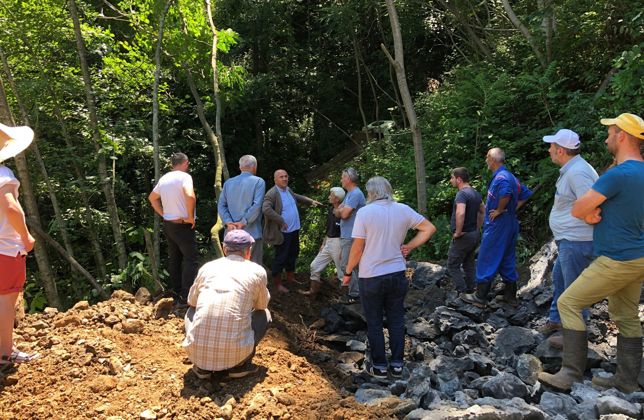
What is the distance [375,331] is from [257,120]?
47.1ft

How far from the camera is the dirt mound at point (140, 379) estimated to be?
3730 millimetres

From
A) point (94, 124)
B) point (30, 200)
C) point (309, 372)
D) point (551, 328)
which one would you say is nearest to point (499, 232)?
point (551, 328)

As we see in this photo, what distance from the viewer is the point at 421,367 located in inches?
181

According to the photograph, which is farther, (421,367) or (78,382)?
(421,367)

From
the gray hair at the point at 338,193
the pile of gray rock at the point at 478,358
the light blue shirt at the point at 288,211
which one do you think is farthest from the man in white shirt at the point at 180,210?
the gray hair at the point at 338,193

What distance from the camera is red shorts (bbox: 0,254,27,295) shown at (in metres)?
3.97

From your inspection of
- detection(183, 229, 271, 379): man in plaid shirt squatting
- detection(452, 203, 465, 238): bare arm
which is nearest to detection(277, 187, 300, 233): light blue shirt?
detection(452, 203, 465, 238): bare arm

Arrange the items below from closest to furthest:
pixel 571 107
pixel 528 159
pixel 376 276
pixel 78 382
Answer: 1. pixel 78 382
2. pixel 376 276
3. pixel 571 107
4. pixel 528 159

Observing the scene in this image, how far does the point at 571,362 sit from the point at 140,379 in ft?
11.7

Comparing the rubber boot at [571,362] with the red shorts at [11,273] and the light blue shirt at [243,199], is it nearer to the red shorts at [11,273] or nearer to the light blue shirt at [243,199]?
the light blue shirt at [243,199]

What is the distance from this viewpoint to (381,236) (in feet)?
15.1

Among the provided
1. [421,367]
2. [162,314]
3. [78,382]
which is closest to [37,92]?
[162,314]

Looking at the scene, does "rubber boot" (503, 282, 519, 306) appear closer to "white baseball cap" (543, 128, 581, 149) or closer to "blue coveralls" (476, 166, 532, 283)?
"blue coveralls" (476, 166, 532, 283)

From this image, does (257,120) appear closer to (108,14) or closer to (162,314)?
(108,14)
